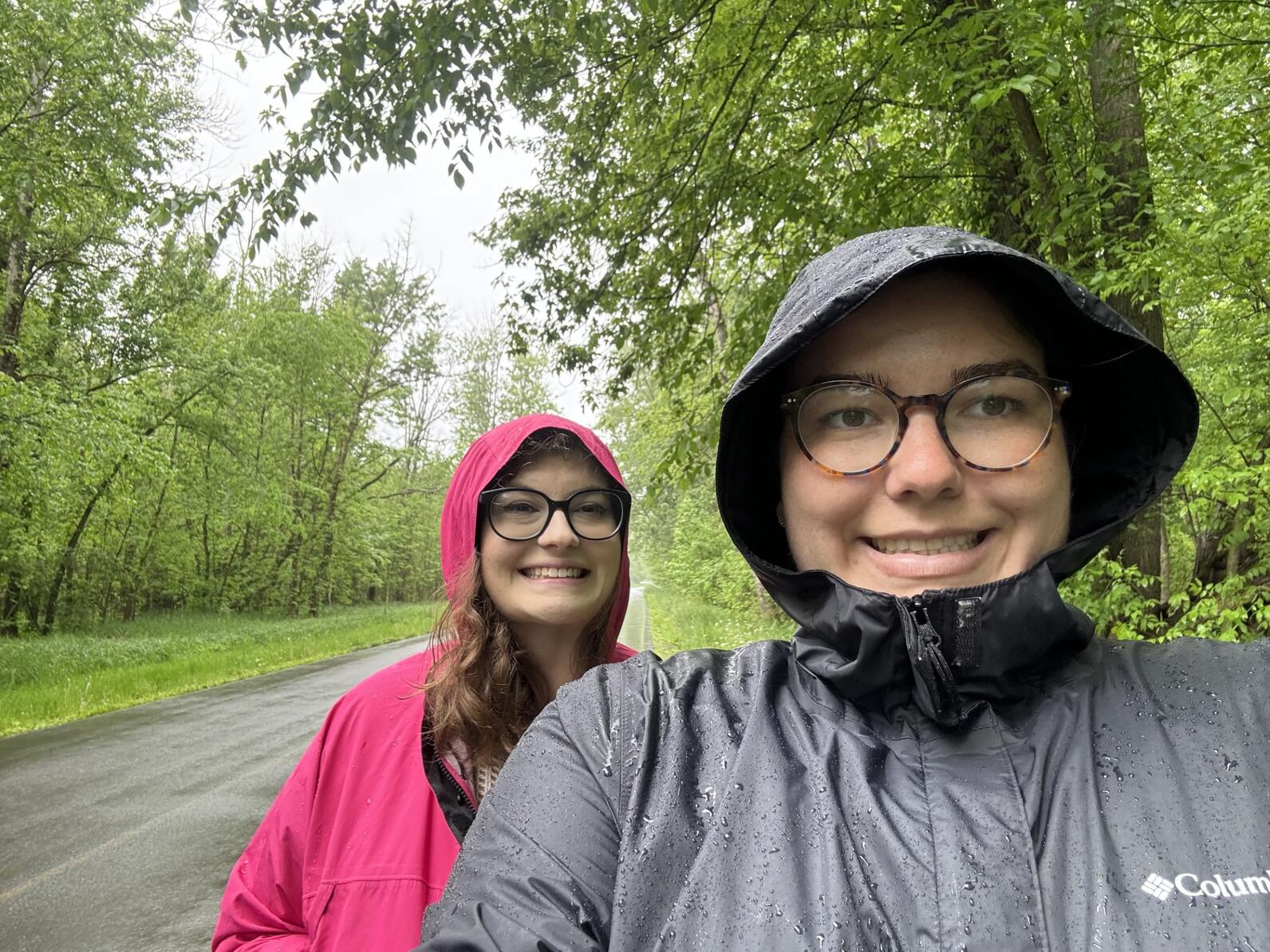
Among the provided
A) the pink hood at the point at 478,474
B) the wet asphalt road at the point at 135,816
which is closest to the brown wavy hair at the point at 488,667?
the pink hood at the point at 478,474

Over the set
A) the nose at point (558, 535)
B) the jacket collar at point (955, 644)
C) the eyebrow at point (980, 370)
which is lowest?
the jacket collar at point (955, 644)

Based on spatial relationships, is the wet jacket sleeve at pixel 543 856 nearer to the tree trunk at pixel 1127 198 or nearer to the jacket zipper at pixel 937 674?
the jacket zipper at pixel 937 674

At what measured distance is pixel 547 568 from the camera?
2297 millimetres

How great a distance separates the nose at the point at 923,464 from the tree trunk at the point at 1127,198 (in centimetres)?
350

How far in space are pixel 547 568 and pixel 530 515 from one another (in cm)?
16

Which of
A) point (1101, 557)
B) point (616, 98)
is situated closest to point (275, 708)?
point (616, 98)

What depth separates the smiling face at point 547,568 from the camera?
227cm

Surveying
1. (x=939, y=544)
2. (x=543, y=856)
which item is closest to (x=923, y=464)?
(x=939, y=544)

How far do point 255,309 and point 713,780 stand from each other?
26.7 m

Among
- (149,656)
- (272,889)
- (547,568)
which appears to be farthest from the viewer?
(149,656)

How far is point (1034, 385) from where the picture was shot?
1.21 m

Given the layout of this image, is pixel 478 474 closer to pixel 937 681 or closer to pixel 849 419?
pixel 849 419

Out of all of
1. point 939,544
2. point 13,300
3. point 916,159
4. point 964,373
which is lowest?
point 939,544

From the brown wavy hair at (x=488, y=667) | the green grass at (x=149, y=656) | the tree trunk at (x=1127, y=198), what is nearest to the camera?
the brown wavy hair at (x=488, y=667)
